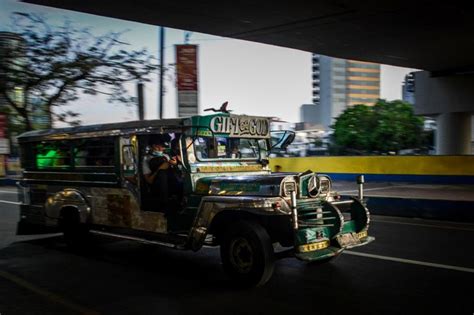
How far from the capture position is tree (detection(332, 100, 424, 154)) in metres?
40.3

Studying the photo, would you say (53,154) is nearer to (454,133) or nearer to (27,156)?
(27,156)

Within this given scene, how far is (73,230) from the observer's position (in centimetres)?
885

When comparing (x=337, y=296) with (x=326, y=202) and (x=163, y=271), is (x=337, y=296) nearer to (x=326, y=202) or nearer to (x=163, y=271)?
(x=326, y=202)

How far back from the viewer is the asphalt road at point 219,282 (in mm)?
5418

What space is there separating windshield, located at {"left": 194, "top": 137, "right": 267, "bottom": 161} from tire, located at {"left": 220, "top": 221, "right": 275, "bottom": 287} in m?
1.40

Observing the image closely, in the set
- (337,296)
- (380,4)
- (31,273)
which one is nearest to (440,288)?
(337,296)

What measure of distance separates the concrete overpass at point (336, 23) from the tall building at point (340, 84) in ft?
335

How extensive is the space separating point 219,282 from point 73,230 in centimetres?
364

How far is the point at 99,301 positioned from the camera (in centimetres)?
573

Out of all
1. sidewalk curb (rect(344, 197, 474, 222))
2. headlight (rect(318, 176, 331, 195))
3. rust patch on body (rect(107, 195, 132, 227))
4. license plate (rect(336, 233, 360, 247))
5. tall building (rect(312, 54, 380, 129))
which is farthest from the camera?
tall building (rect(312, 54, 380, 129))

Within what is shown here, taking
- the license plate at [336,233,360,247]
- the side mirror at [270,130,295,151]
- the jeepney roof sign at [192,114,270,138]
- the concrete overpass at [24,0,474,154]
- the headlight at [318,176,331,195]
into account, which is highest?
the concrete overpass at [24,0,474,154]

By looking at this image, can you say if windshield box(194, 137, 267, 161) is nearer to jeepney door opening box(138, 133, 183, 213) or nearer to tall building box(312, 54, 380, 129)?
jeepney door opening box(138, 133, 183, 213)

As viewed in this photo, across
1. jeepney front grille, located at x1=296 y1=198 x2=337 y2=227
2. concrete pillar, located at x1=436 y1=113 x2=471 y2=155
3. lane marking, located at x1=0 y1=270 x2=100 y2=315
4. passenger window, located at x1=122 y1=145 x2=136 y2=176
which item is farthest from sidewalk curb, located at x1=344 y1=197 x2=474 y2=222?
concrete pillar, located at x1=436 y1=113 x2=471 y2=155

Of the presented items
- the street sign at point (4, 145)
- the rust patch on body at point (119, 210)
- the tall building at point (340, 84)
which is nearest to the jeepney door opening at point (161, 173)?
the rust patch on body at point (119, 210)
